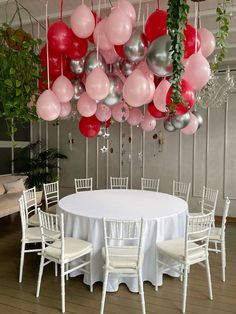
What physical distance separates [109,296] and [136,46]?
2.55 metres

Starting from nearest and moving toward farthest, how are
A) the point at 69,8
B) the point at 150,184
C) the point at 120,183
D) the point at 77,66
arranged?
the point at 77,66 → the point at 69,8 → the point at 150,184 → the point at 120,183

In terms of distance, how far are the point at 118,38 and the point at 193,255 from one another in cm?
222

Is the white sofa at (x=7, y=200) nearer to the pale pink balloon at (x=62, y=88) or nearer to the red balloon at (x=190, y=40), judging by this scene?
the pale pink balloon at (x=62, y=88)

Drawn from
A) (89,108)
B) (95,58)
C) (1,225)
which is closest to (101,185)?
(1,225)

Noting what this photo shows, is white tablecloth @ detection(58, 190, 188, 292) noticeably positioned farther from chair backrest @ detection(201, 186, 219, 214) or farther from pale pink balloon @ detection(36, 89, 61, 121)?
pale pink balloon @ detection(36, 89, 61, 121)

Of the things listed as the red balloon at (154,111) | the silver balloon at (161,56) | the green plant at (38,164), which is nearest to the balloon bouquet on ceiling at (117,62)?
the silver balloon at (161,56)

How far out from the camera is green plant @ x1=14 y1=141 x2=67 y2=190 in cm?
690

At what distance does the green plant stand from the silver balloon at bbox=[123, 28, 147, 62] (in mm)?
4680

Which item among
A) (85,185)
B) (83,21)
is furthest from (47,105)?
(85,185)

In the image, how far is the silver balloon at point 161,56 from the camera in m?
2.37

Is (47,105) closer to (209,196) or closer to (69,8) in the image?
(69,8)

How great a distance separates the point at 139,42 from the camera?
2.80m

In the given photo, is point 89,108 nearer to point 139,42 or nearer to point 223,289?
point 139,42

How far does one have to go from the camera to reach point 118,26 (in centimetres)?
264
